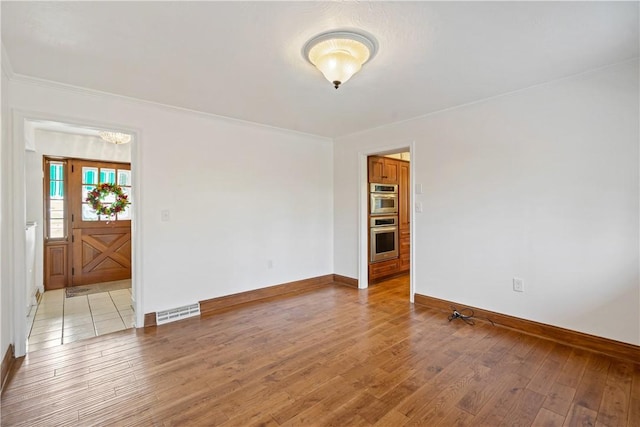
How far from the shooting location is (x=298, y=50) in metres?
2.16

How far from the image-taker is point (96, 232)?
507 cm

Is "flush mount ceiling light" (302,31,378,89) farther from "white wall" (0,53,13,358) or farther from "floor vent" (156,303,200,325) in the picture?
"floor vent" (156,303,200,325)

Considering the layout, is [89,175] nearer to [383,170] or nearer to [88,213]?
[88,213]

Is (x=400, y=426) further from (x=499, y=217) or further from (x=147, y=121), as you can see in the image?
(x=147, y=121)

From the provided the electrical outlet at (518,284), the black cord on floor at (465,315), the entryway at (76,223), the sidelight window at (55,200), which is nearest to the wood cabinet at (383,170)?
the black cord on floor at (465,315)

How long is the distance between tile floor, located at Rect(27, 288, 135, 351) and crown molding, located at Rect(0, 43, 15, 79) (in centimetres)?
234

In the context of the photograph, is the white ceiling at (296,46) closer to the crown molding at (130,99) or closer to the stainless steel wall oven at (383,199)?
the crown molding at (130,99)

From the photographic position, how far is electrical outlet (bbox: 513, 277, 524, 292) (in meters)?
2.99

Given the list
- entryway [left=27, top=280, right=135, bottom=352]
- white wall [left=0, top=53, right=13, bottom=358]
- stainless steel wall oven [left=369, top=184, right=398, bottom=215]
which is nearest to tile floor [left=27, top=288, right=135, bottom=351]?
entryway [left=27, top=280, right=135, bottom=352]

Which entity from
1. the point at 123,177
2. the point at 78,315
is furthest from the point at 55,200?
the point at 78,315

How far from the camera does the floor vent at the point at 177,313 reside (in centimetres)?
324

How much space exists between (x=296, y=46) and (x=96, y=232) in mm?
4905

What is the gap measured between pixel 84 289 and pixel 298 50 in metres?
4.94

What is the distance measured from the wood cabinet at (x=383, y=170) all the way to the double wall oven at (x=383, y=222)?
0.31 ft
